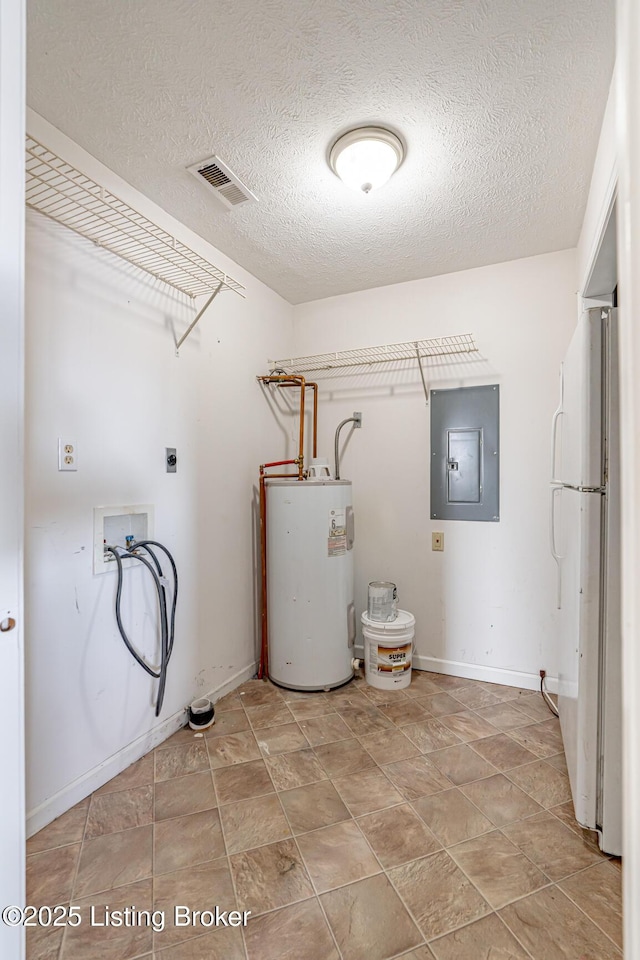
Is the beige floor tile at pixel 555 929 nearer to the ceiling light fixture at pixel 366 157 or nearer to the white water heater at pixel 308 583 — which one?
the white water heater at pixel 308 583

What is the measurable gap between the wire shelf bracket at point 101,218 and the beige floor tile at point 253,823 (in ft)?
6.38

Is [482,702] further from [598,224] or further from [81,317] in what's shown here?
[81,317]

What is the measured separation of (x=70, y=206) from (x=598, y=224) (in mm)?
1918

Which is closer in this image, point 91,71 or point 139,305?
point 91,71

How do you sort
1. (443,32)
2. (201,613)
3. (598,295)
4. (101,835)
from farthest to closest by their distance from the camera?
(201,613)
(598,295)
(101,835)
(443,32)

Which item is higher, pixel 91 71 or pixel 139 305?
pixel 91 71

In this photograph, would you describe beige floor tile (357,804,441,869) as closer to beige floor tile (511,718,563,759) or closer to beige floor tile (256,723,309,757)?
beige floor tile (256,723,309,757)

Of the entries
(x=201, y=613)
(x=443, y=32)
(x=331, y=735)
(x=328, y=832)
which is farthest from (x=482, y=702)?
(x=443, y=32)

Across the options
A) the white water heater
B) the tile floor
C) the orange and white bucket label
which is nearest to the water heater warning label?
the white water heater

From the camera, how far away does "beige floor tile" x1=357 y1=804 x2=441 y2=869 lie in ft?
4.38

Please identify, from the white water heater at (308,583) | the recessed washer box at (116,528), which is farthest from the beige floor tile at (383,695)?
the recessed washer box at (116,528)

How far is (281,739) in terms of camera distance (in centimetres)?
194

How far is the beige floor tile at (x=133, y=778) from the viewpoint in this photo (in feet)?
5.36

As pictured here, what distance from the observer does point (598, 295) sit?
1.81 m
